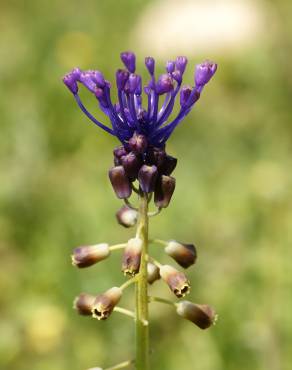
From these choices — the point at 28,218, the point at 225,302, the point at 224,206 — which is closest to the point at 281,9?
the point at 224,206

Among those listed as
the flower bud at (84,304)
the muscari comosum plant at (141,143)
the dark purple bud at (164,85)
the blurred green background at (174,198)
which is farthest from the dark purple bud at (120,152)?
the blurred green background at (174,198)

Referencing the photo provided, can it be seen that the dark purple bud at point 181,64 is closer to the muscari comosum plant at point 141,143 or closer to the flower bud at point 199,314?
the muscari comosum plant at point 141,143

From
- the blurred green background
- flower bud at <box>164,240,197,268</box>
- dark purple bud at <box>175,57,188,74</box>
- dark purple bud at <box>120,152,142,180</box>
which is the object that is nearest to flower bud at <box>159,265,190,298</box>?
flower bud at <box>164,240,197,268</box>

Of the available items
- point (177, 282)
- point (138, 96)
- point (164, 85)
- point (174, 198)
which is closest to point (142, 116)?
point (138, 96)

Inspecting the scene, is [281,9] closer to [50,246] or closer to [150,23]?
[150,23]

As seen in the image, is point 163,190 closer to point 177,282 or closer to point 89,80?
point 177,282

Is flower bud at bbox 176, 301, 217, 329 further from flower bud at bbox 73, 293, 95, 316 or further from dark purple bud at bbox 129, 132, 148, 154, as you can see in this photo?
dark purple bud at bbox 129, 132, 148, 154
